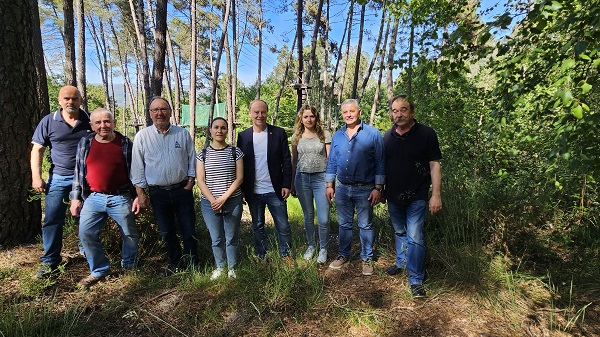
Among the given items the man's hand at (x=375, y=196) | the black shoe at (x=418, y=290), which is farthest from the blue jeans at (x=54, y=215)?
the black shoe at (x=418, y=290)

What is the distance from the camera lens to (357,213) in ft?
10.9

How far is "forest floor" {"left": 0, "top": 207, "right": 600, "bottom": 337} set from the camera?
7.91 feet

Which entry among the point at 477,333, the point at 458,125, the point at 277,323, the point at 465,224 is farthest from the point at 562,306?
the point at 458,125

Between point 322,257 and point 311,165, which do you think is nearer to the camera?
point 311,165

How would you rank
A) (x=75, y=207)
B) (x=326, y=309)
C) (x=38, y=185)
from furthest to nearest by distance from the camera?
(x=38, y=185) → (x=75, y=207) → (x=326, y=309)

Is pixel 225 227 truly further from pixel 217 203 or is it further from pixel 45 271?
pixel 45 271

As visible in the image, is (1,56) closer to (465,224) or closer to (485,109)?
(465,224)

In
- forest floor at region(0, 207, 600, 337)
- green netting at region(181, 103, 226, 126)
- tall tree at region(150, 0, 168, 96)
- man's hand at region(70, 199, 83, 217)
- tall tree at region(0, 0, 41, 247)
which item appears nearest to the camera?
forest floor at region(0, 207, 600, 337)

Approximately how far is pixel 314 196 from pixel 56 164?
2.67 metres

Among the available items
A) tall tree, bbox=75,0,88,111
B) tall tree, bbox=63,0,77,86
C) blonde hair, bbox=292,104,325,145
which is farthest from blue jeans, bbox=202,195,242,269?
tall tree, bbox=75,0,88,111

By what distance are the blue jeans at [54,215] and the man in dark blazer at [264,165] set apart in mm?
1755

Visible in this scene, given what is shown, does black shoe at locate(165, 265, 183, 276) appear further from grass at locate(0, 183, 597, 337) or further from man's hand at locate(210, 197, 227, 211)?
man's hand at locate(210, 197, 227, 211)

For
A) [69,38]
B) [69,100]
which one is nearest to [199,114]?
[69,38]

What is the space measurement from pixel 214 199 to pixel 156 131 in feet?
3.07
